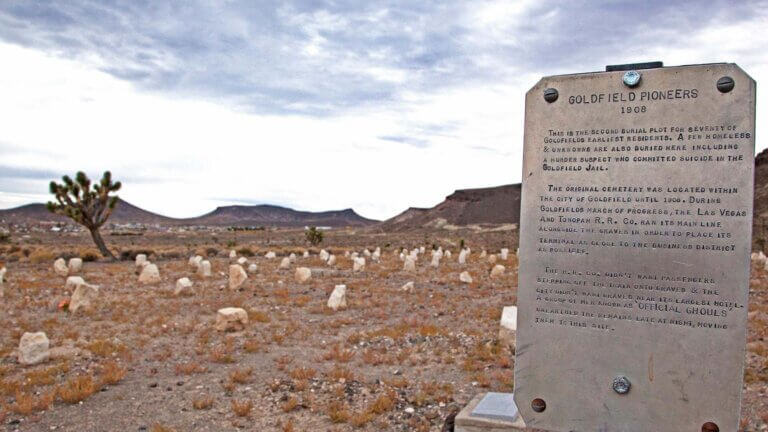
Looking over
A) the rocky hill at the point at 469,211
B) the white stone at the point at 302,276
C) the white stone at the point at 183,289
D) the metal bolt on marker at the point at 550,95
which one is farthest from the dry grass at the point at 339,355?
the rocky hill at the point at 469,211

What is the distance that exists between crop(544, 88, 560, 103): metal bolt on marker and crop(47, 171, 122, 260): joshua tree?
28.8 meters

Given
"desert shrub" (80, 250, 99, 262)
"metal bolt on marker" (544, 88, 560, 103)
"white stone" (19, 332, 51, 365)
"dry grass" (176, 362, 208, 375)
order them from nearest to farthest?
"metal bolt on marker" (544, 88, 560, 103), "dry grass" (176, 362, 208, 375), "white stone" (19, 332, 51, 365), "desert shrub" (80, 250, 99, 262)

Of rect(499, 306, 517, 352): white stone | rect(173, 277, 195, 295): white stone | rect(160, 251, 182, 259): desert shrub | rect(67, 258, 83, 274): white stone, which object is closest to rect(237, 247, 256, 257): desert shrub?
rect(160, 251, 182, 259): desert shrub

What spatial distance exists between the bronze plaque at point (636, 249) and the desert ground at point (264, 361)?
231 centimetres

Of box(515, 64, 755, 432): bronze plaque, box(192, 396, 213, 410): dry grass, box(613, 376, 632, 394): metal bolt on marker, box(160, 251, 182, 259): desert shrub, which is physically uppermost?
box(515, 64, 755, 432): bronze plaque

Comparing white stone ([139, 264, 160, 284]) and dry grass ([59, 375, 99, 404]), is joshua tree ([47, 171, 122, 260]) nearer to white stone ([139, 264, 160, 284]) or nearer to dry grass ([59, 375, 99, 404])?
white stone ([139, 264, 160, 284])

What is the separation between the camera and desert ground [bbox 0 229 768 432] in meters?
6.14

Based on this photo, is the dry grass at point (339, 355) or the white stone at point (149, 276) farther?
the white stone at point (149, 276)

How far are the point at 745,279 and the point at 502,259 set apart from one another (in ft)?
78.1

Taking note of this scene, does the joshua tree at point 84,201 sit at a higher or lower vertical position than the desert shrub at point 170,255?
higher

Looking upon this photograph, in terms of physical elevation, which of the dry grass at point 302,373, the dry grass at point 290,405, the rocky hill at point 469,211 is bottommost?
the dry grass at point 290,405

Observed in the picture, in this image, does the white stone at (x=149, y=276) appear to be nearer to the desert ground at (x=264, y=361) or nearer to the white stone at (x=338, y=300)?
the desert ground at (x=264, y=361)

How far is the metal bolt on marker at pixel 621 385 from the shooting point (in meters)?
4.02

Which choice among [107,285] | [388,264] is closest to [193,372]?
[107,285]
